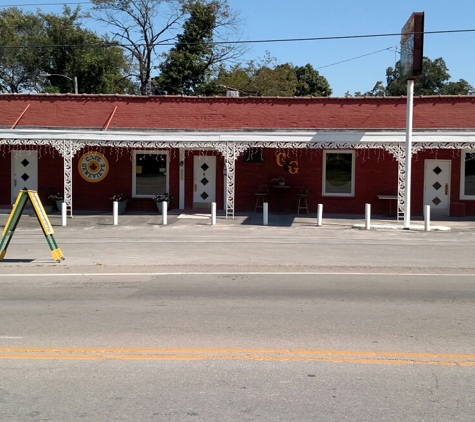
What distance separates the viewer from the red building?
24.5 m

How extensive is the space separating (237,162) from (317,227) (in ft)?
19.7

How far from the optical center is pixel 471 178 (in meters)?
24.5

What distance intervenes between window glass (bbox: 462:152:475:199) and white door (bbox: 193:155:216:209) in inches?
400

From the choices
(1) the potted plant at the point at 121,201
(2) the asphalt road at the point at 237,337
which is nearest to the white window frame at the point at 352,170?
(1) the potted plant at the point at 121,201

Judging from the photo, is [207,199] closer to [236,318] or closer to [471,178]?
[471,178]

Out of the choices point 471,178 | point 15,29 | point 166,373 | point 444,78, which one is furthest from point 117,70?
point 166,373

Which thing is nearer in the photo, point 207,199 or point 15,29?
point 207,199

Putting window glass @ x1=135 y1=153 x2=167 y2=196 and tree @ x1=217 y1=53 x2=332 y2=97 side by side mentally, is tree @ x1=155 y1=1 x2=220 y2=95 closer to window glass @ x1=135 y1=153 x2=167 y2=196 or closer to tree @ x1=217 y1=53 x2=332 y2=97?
tree @ x1=217 y1=53 x2=332 y2=97

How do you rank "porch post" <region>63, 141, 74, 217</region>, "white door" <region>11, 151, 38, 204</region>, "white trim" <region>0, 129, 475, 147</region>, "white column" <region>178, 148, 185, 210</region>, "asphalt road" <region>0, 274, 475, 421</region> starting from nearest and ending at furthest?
"asphalt road" <region>0, 274, 475, 421</region> → "white trim" <region>0, 129, 475, 147</region> → "porch post" <region>63, 141, 74, 217</region> → "white column" <region>178, 148, 185, 210</region> → "white door" <region>11, 151, 38, 204</region>

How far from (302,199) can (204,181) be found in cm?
418

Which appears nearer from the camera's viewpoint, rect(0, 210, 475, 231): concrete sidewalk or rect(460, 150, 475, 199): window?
rect(0, 210, 475, 231): concrete sidewalk

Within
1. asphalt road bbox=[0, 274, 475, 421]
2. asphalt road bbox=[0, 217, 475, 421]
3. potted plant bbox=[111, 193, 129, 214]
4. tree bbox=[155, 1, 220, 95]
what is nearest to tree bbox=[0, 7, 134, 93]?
tree bbox=[155, 1, 220, 95]

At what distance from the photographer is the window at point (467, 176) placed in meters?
24.3

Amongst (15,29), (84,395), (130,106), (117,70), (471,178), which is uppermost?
(15,29)
